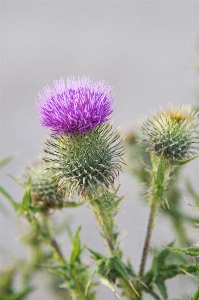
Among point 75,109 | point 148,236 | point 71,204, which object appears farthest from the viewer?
point 71,204

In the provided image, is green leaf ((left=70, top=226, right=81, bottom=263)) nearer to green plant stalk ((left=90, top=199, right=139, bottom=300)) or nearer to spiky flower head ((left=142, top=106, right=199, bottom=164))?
green plant stalk ((left=90, top=199, right=139, bottom=300))

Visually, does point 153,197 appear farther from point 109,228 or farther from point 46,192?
point 46,192

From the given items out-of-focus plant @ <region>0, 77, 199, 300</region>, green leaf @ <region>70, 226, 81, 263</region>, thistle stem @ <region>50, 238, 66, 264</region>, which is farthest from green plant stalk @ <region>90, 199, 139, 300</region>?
thistle stem @ <region>50, 238, 66, 264</region>

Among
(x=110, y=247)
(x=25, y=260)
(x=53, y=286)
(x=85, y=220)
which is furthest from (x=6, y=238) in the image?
(x=110, y=247)

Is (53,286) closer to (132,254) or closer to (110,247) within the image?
(110,247)

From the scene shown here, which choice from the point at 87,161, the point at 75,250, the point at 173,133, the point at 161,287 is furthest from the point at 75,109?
the point at 161,287

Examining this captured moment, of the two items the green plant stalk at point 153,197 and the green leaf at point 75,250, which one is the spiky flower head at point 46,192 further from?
the green plant stalk at point 153,197
